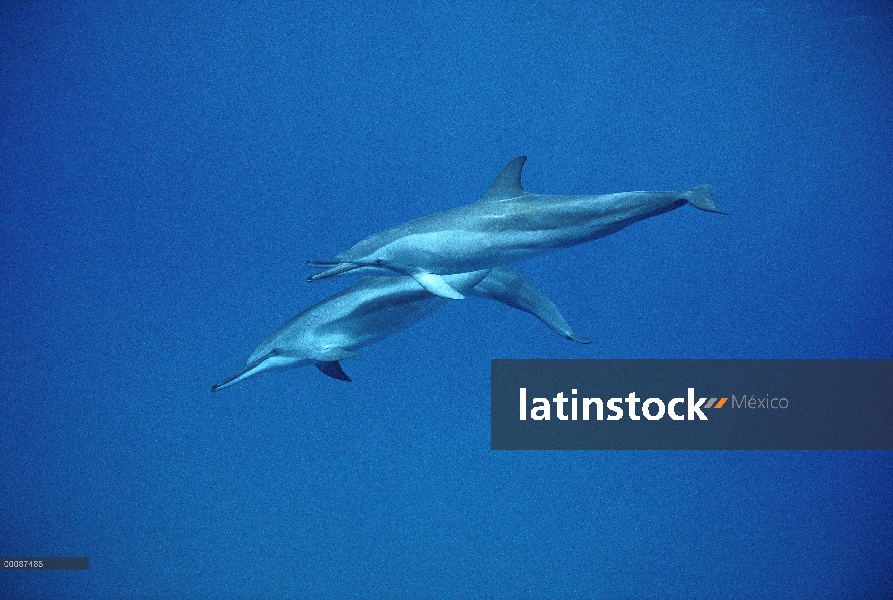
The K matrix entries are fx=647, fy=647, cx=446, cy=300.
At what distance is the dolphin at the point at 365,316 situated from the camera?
13.3 feet

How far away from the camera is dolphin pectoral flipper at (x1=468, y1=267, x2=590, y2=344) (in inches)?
162

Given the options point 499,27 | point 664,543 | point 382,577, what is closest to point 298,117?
point 499,27

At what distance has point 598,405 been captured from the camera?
4.55 m

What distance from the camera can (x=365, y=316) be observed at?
4.06 meters

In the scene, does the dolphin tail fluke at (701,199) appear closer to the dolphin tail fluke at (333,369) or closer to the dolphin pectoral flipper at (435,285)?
the dolphin pectoral flipper at (435,285)

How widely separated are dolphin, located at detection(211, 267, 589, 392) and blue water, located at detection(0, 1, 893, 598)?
1.50 feet

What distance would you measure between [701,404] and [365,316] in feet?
8.04

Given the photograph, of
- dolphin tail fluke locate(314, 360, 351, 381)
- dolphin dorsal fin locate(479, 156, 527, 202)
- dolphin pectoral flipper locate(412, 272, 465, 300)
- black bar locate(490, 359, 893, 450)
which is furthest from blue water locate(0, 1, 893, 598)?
dolphin pectoral flipper locate(412, 272, 465, 300)

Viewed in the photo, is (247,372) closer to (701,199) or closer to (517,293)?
(517,293)

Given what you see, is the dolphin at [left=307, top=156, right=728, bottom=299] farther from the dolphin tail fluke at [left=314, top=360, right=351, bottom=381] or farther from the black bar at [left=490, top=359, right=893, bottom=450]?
the black bar at [left=490, top=359, right=893, bottom=450]

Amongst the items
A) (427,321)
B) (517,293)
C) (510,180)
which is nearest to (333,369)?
(427,321)

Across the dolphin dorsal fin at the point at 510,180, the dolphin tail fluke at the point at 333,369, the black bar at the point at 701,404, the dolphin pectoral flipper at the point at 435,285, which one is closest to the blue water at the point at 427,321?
the black bar at the point at 701,404

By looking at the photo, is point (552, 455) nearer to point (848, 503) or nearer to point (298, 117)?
point (848, 503)

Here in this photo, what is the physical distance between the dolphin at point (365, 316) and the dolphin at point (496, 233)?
298 mm
